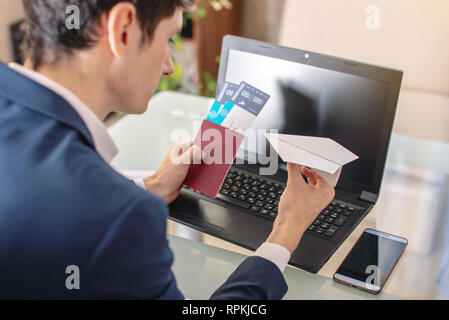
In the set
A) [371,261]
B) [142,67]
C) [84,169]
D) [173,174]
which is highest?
[142,67]

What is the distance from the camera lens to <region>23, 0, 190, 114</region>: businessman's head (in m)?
0.69

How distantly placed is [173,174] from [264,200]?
0.20 metres

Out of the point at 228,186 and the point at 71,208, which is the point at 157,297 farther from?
the point at 228,186

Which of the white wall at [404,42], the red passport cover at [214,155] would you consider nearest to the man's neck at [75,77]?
the red passport cover at [214,155]

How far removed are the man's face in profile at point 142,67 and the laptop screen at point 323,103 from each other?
37 cm

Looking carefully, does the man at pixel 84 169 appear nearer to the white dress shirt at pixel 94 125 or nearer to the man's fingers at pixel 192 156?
the white dress shirt at pixel 94 125

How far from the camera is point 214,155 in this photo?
0.99 metres

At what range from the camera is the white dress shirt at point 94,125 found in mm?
682

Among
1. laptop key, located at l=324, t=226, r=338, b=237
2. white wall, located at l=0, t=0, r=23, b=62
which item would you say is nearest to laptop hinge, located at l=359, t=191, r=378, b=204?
laptop key, located at l=324, t=226, r=338, b=237

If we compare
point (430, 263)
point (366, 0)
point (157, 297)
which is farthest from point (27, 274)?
point (366, 0)

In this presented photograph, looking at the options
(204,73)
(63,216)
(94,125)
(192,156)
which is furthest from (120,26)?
(204,73)

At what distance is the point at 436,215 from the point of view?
1.10 metres

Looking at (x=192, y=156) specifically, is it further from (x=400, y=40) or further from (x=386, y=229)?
(x=400, y=40)

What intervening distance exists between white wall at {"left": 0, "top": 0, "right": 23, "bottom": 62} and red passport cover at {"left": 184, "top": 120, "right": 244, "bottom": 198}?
5.28ft
